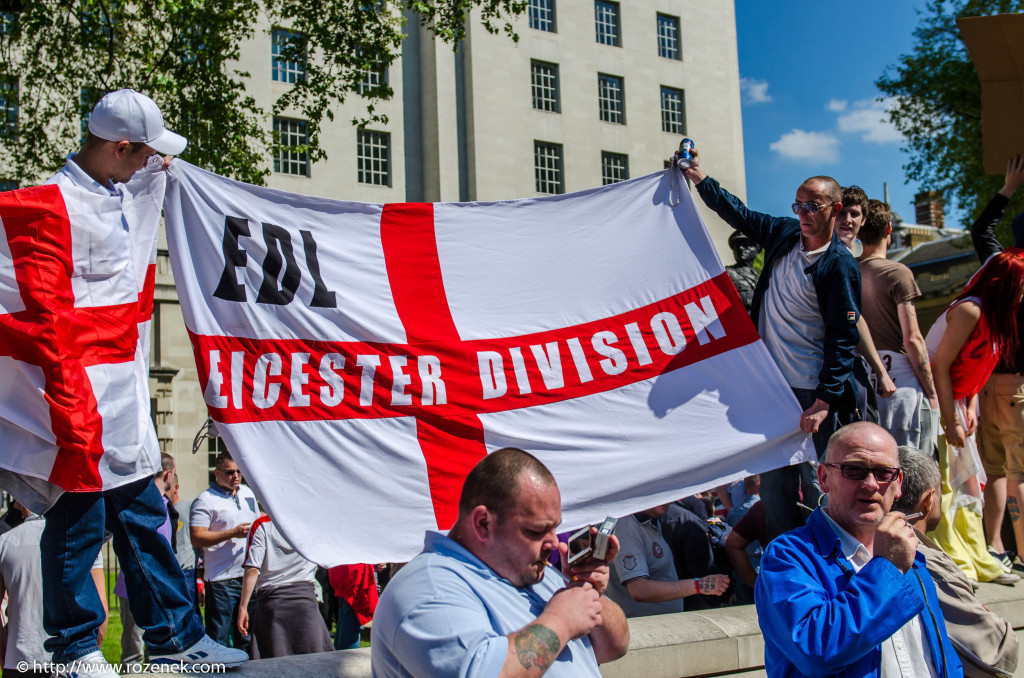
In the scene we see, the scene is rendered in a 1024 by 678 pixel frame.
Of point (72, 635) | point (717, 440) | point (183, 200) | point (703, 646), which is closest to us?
point (72, 635)

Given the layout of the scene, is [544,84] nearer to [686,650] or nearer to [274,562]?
[274,562]

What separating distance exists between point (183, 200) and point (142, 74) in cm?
993

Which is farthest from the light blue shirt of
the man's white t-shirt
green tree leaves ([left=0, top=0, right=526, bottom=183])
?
green tree leaves ([left=0, top=0, right=526, bottom=183])

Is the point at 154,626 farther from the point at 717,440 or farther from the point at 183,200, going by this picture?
the point at 717,440

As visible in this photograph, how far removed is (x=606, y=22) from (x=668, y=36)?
2733 millimetres

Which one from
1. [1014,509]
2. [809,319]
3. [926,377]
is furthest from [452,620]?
[1014,509]

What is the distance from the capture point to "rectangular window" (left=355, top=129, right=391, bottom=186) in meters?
30.2

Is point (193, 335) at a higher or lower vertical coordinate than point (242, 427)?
higher

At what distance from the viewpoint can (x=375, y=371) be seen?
4688 millimetres

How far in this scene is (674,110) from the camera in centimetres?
3631

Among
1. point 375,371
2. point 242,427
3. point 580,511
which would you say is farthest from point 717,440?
A: point 242,427

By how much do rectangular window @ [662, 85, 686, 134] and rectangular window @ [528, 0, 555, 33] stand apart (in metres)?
4.79

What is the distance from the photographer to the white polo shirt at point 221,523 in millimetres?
7762

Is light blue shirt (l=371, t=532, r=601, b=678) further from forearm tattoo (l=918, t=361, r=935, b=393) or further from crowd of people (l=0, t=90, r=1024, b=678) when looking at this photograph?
forearm tattoo (l=918, t=361, r=935, b=393)
